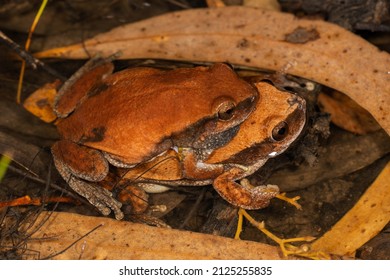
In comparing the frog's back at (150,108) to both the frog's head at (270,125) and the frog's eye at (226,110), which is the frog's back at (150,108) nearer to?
the frog's eye at (226,110)

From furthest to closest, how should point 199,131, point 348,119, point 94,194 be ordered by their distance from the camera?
point 348,119, point 94,194, point 199,131

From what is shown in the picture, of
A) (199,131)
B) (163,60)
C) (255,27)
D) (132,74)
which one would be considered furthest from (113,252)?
(255,27)

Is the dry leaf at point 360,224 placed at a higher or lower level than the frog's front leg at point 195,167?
lower

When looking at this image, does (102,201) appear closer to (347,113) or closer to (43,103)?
(43,103)

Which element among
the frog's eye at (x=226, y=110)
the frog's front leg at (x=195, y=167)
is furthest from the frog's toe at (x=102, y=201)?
the frog's eye at (x=226, y=110)

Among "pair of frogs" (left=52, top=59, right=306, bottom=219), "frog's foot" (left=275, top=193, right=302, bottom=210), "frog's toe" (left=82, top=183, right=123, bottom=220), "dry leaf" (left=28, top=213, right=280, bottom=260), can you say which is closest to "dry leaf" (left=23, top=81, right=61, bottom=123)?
"pair of frogs" (left=52, top=59, right=306, bottom=219)

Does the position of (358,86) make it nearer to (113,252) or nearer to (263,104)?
(263,104)

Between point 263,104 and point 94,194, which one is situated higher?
point 263,104

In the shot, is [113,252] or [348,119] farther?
[348,119]
